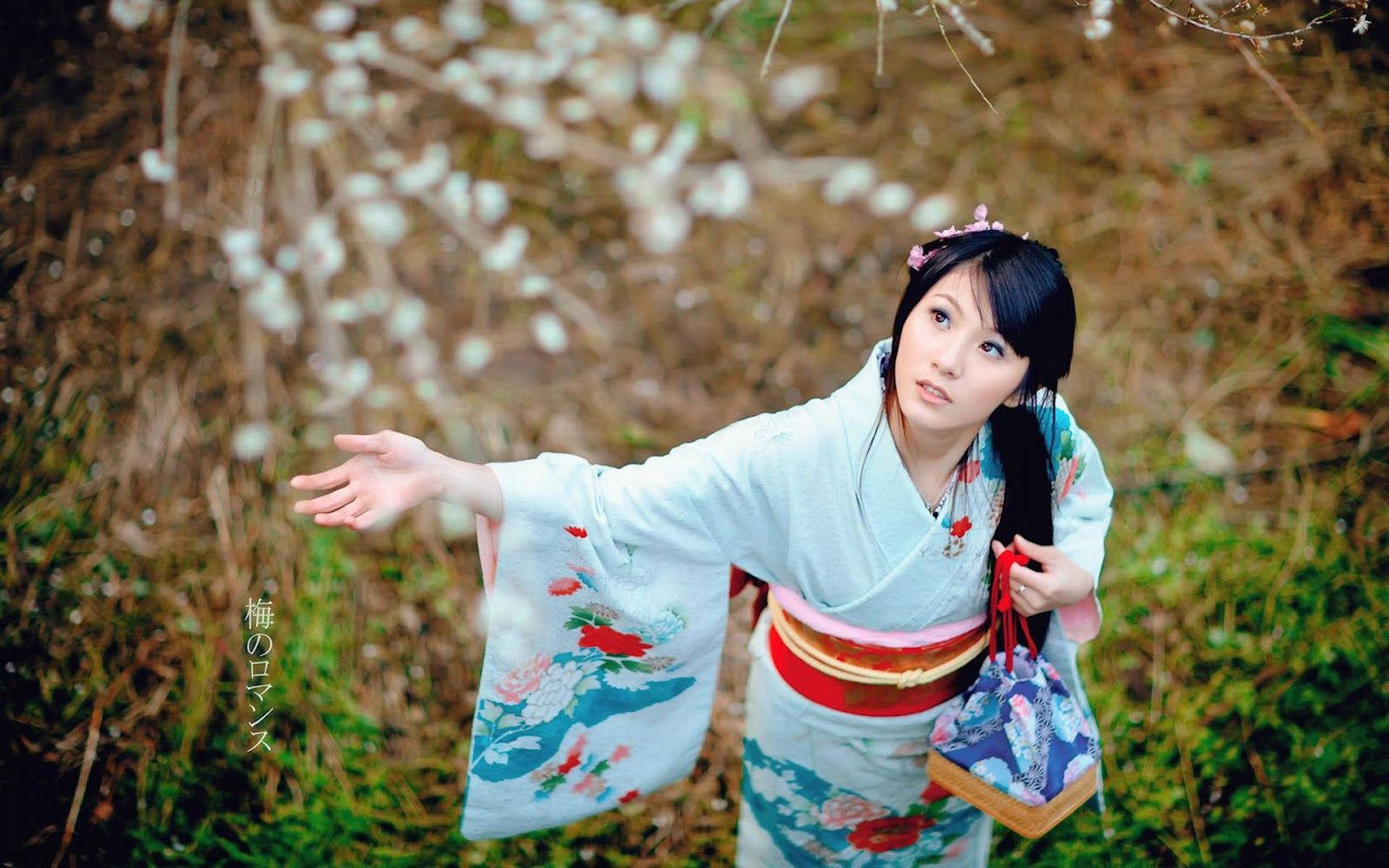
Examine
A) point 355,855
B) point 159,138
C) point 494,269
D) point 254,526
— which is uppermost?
point 159,138

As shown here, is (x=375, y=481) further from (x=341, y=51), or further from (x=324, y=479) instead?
(x=341, y=51)

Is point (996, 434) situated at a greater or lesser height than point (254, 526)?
greater

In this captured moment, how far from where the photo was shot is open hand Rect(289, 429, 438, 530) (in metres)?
1.44

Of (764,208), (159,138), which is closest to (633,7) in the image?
(764,208)

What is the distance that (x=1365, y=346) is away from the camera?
361 cm

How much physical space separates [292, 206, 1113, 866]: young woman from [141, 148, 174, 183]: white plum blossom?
2.67 metres

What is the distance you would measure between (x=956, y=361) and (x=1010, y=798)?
0.77 meters

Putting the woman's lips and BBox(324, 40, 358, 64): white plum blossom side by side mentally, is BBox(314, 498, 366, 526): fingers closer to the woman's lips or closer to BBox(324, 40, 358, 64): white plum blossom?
the woman's lips

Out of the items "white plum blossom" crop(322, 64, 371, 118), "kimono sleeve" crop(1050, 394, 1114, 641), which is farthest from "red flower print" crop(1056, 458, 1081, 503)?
"white plum blossom" crop(322, 64, 371, 118)

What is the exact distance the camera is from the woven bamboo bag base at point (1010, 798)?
65.6 inches

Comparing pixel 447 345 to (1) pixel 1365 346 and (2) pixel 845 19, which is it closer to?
(2) pixel 845 19

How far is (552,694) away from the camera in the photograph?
1.85 meters

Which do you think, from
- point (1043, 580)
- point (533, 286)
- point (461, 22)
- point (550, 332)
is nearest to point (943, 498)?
point (1043, 580)

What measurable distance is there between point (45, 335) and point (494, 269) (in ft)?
5.01
